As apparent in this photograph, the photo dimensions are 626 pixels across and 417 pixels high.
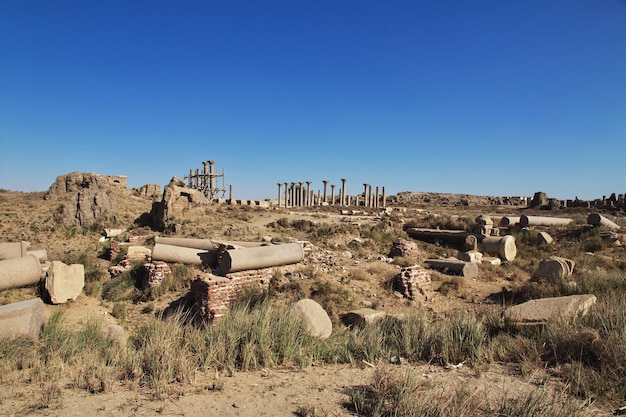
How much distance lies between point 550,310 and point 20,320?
9548 millimetres

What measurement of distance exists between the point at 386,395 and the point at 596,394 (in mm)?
2271

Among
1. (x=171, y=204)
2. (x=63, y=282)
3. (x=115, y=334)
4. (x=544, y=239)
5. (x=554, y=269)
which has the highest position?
Answer: (x=171, y=204)

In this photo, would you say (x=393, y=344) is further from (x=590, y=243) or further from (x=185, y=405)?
(x=590, y=243)

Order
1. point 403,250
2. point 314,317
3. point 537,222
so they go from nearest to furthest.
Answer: point 314,317, point 403,250, point 537,222

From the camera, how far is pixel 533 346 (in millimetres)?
5262

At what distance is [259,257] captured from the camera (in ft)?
36.1

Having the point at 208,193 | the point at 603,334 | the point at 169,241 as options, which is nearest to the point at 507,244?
the point at 603,334

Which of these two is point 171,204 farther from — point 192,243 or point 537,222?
point 537,222

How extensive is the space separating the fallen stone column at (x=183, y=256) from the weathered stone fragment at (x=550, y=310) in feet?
31.2

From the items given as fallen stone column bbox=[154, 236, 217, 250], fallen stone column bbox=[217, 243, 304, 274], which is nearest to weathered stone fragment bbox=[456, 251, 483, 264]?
fallen stone column bbox=[217, 243, 304, 274]

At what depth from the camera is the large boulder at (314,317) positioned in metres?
7.19

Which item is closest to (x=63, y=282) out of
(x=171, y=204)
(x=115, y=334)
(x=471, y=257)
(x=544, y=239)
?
(x=115, y=334)

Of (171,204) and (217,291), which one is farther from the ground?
(171,204)

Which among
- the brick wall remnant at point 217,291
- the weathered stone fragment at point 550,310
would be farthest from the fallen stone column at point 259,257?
the weathered stone fragment at point 550,310
